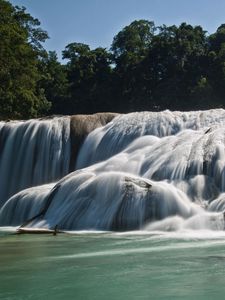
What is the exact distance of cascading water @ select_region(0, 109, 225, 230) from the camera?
16109 millimetres

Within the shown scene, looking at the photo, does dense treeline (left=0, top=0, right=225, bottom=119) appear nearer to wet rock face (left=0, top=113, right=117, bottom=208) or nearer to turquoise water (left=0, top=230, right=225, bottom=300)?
wet rock face (left=0, top=113, right=117, bottom=208)

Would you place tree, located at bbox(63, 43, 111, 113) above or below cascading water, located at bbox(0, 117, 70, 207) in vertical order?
above

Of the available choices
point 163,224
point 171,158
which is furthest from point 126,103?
point 163,224

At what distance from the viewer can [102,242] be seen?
1348 cm

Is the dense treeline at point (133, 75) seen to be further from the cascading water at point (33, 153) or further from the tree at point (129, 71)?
the cascading water at point (33, 153)

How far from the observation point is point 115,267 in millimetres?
9992

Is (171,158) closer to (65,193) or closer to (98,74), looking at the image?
(65,193)

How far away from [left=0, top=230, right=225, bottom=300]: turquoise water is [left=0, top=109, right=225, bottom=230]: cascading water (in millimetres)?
1505

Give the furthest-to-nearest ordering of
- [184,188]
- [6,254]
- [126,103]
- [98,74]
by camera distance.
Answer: [98,74] < [126,103] < [184,188] < [6,254]

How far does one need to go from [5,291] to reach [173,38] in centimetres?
4345

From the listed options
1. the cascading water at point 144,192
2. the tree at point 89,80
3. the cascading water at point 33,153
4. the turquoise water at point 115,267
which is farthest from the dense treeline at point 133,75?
the turquoise water at point 115,267

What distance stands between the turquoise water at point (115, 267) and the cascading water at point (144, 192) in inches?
59.3

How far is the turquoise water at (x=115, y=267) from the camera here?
26.7ft

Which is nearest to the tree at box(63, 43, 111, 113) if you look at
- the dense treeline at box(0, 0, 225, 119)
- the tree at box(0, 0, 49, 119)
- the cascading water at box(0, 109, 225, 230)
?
the dense treeline at box(0, 0, 225, 119)
